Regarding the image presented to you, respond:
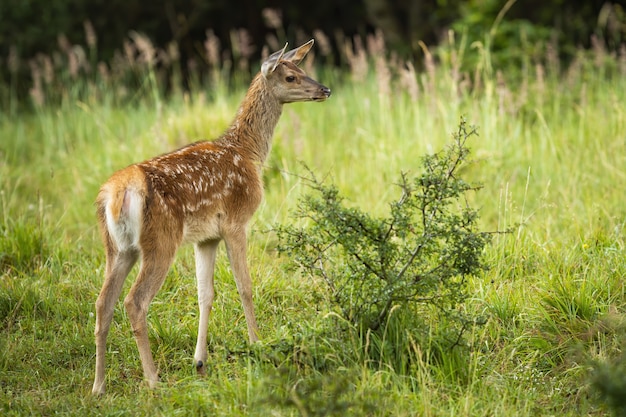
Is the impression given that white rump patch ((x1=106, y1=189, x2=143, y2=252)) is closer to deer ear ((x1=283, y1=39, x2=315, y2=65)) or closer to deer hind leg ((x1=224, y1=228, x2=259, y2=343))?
deer hind leg ((x1=224, y1=228, x2=259, y2=343))

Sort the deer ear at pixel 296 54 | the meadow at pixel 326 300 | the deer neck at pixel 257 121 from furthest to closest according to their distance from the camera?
the deer ear at pixel 296 54, the deer neck at pixel 257 121, the meadow at pixel 326 300

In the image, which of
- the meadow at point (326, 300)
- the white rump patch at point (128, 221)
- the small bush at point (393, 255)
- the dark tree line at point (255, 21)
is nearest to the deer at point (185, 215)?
the white rump patch at point (128, 221)

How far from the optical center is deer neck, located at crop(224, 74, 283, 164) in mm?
5668

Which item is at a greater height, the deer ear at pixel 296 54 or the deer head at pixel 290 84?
the deer ear at pixel 296 54

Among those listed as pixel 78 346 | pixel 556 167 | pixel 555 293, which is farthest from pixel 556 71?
pixel 78 346

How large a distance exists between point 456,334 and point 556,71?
5954 mm

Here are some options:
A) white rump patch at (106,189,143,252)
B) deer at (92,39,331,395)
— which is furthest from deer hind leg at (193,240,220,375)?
white rump patch at (106,189,143,252)

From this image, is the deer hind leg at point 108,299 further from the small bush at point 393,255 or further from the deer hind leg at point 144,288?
the small bush at point 393,255

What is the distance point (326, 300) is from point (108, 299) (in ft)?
3.78

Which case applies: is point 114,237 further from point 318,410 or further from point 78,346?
point 318,410

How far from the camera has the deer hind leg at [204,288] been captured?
4.91m

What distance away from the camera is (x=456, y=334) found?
4.52m

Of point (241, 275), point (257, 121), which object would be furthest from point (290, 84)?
point (241, 275)

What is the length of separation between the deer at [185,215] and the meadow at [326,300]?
0.25m
